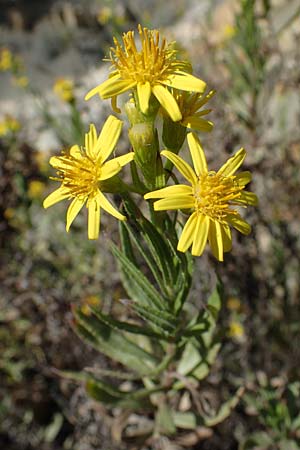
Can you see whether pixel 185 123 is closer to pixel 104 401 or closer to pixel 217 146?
pixel 104 401

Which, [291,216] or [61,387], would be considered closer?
[61,387]

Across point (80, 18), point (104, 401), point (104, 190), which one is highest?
point (80, 18)

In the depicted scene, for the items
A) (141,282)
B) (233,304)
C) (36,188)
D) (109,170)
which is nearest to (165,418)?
(141,282)

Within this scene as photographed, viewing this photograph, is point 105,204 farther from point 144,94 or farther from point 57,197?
point 144,94

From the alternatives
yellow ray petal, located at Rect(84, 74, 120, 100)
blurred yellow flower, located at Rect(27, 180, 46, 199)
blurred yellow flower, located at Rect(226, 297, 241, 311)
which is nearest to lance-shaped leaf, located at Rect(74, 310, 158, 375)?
yellow ray petal, located at Rect(84, 74, 120, 100)

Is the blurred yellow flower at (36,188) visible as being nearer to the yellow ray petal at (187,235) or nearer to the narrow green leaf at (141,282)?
the narrow green leaf at (141,282)

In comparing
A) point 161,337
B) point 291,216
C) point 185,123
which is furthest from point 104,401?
point 291,216

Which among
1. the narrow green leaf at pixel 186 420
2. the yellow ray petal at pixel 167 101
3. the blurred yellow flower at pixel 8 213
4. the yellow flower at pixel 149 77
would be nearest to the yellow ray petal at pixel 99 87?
the yellow flower at pixel 149 77
